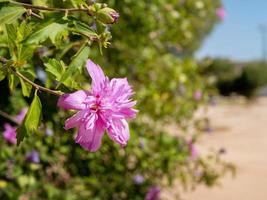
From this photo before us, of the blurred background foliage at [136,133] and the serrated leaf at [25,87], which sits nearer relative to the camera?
the serrated leaf at [25,87]

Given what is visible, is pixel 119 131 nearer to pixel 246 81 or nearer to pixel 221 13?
pixel 221 13

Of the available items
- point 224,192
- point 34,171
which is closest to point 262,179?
point 224,192

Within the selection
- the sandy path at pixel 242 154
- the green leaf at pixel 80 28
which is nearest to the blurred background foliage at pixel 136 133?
the sandy path at pixel 242 154

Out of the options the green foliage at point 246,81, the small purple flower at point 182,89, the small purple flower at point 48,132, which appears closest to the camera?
the small purple flower at point 48,132

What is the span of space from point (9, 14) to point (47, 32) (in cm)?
10

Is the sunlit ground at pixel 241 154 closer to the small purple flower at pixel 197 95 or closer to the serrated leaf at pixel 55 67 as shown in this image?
the small purple flower at pixel 197 95

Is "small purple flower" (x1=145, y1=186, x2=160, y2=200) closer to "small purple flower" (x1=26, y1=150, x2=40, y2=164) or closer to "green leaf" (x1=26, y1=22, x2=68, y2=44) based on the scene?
"small purple flower" (x1=26, y1=150, x2=40, y2=164)

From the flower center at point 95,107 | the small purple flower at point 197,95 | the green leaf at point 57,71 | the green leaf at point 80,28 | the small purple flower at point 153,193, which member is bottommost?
the flower center at point 95,107

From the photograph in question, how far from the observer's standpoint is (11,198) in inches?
131

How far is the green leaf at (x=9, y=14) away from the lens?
3.69ft

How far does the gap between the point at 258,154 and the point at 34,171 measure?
6097mm

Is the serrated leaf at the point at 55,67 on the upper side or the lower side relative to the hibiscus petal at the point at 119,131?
upper

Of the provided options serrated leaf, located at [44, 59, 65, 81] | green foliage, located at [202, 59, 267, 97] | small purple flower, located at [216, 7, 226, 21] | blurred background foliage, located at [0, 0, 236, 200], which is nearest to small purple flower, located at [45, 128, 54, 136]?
blurred background foliage, located at [0, 0, 236, 200]

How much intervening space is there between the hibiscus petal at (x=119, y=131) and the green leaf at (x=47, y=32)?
0.18 metres
